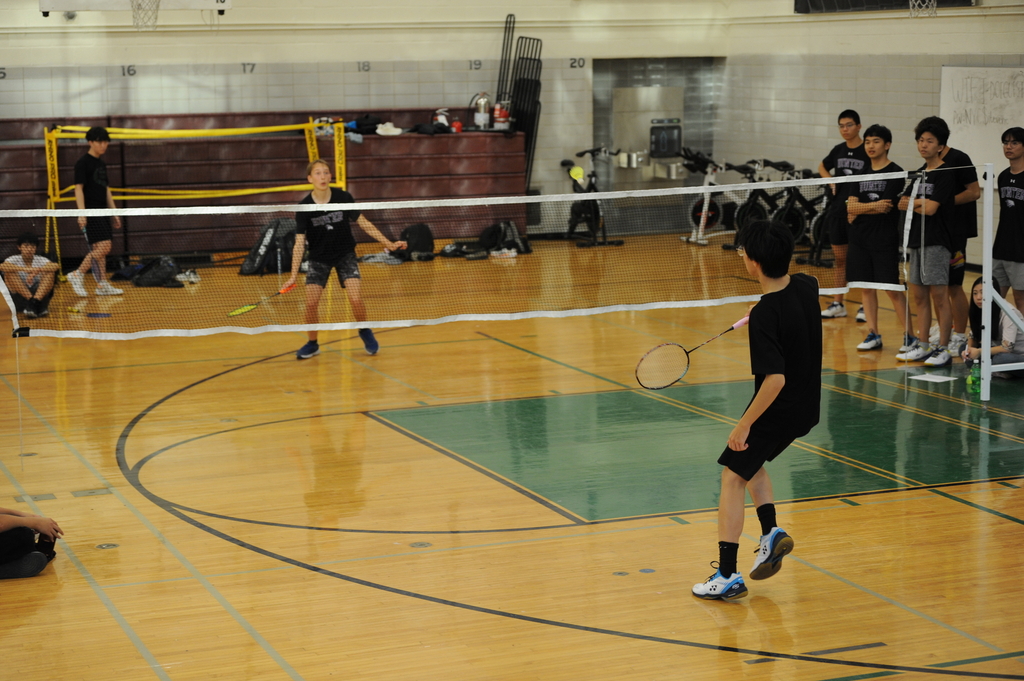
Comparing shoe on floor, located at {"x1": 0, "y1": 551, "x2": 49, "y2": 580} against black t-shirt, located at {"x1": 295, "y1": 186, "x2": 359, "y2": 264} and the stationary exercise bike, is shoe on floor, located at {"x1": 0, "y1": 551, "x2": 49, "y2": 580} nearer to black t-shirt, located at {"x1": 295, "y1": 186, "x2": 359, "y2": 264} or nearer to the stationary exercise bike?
black t-shirt, located at {"x1": 295, "y1": 186, "x2": 359, "y2": 264}

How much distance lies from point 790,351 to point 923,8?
1167 centimetres

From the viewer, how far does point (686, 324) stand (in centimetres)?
1266

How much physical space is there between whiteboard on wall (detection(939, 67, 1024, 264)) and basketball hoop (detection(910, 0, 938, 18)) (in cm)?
77

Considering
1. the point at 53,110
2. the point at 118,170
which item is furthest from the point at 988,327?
the point at 53,110

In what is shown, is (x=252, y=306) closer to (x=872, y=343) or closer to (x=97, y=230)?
(x=97, y=230)

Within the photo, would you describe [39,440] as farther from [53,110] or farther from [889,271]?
[53,110]

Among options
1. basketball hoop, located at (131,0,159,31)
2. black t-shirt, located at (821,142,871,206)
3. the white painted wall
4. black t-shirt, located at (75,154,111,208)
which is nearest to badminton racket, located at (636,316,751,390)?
black t-shirt, located at (821,142,871,206)

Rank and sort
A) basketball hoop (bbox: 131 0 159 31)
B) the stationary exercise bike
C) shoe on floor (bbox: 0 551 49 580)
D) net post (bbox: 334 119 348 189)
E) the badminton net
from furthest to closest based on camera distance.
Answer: the stationary exercise bike → net post (bbox: 334 119 348 189) → basketball hoop (bbox: 131 0 159 31) → the badminton net → shoe on floor (bbox: 0 551 49 580)

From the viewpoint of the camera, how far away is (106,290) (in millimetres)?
14648

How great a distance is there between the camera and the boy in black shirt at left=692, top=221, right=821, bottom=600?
5301 millimetres

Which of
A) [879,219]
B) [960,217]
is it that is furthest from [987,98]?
[960,217]

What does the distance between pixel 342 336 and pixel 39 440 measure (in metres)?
4.30

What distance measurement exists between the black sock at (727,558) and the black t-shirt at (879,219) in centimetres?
573

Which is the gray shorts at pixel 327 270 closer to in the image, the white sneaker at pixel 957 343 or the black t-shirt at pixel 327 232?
the black t-shirt at pixel 327 232
